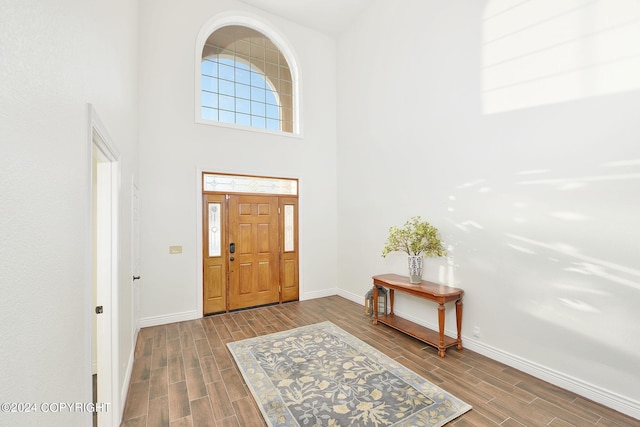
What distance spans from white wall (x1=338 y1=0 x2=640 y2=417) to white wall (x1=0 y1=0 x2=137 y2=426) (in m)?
3.59

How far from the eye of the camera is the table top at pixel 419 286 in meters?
3.39

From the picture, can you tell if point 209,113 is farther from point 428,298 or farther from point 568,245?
point 568,245

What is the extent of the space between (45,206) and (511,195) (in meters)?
3.66

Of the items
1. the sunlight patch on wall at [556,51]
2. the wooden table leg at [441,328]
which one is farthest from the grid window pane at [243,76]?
the wooden table leg at [441,328]

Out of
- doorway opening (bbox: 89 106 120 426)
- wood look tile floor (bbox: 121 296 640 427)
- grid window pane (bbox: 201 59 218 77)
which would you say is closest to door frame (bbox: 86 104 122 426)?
doorway opening (bbox: 89 106 120 426)

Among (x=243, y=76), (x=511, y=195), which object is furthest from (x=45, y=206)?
(x=243, y=76)

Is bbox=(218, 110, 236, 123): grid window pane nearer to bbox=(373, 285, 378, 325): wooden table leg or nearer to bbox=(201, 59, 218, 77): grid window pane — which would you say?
bbox=(201, 59, 218, 77): grid window pane

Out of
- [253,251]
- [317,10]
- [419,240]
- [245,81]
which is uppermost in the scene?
[317,10]

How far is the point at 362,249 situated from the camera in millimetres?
5297

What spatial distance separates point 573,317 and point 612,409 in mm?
724

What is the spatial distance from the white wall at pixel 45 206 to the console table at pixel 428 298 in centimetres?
319

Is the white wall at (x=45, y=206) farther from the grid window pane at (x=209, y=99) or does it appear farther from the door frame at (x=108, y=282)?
the grid window pane at (x=209, y=99)

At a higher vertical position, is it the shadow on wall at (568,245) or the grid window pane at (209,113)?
the grid window pane at (209,113)

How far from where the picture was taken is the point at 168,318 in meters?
4.40
